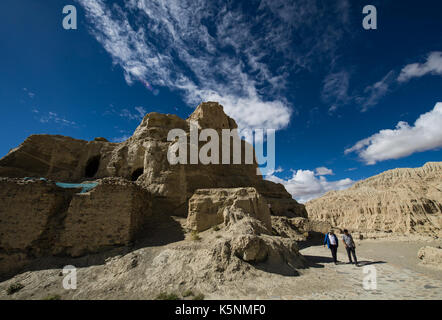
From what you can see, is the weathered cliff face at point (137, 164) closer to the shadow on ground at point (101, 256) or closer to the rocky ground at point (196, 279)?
the shadow on ground at point (101, 256)

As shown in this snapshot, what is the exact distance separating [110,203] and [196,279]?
5.77 m

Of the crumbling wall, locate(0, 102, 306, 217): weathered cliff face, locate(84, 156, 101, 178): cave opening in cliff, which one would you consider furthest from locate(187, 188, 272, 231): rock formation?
locate(84, 156, 101, 178): cave opening in cliff

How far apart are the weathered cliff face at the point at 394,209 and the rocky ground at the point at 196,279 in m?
43.0

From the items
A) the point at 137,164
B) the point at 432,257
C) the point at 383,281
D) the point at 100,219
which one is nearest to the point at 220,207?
the point at 100,219

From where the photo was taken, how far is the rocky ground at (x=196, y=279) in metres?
5.84

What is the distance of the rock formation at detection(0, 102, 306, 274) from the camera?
860 centimetres

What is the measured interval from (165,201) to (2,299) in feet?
26.1

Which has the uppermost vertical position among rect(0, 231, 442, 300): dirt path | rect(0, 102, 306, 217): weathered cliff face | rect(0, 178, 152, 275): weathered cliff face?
rect(0, 102, 306, 217): weathered cliff face

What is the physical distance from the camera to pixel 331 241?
930 cm

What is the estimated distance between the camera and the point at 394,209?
45594mm

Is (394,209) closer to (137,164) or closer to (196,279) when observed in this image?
(196,279)

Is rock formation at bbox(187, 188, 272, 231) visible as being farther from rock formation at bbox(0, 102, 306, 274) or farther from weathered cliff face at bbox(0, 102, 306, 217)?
weathered cliff face at bbox(0, 102, 306, 217)

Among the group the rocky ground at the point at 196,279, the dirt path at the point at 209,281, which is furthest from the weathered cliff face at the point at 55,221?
the dirt path at the point at 209,281

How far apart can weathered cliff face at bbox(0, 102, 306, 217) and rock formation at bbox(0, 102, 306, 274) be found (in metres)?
0.07
